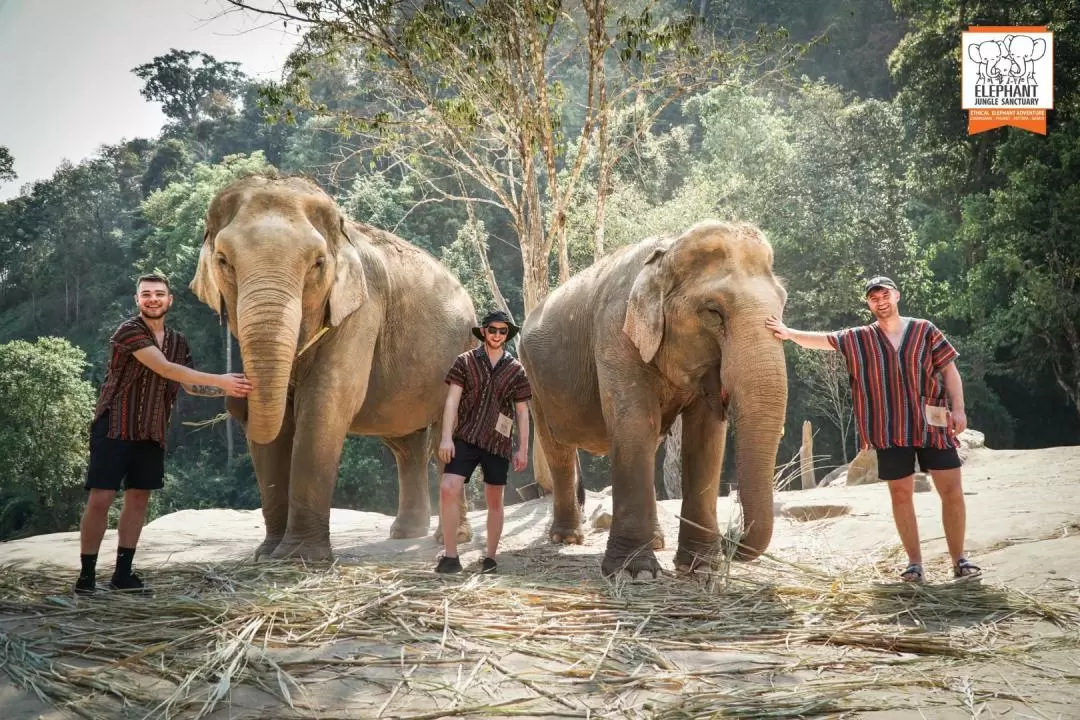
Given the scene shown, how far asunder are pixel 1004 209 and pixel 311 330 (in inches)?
868

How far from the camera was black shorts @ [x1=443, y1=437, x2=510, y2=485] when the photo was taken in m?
6.01

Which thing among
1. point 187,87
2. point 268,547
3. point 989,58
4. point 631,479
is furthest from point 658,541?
point 187,87

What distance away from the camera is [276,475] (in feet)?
22.5

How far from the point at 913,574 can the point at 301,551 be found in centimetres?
364

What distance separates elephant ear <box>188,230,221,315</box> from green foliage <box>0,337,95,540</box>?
2492 centimetres

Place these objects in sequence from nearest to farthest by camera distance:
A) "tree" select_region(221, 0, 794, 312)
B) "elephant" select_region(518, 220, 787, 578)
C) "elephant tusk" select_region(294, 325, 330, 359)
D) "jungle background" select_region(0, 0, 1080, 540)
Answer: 1. "elephant" select_region(518, 220, 787, 578)
2. "elephant tusk" select_region(294, 325, 330, 359)
3. "tree" select_region(221, 0, 794, 312)
4. "jungle background" select_region(0, 0, 1080, 540)

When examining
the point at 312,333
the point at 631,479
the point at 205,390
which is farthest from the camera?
the point at 312,333

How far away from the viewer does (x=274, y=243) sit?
5.71m

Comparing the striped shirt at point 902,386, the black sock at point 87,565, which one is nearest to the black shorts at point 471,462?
the black sock at point 87,565

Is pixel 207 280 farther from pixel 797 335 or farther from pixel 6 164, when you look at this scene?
pixel 6 164

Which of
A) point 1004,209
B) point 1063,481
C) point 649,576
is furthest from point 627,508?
point 1004,209

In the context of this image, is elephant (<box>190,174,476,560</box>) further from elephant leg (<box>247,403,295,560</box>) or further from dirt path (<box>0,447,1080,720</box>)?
dirt path (<box>0,447,1080,720</box>)

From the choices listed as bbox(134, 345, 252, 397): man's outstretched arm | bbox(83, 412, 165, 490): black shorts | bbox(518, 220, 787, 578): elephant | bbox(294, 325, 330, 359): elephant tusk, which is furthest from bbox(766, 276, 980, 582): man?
bbox(83, 412, 165, 490): black shorts

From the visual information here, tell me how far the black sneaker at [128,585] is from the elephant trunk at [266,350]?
0.98 meters
